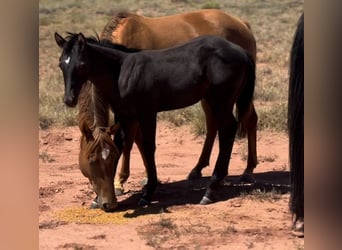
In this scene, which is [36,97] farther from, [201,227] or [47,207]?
[47,207]

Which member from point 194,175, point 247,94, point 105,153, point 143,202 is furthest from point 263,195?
point 105,153

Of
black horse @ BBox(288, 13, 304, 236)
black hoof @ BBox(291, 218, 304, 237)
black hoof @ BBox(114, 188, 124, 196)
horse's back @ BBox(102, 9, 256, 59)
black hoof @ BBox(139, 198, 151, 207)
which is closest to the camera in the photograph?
black horse @ BBox(288, 13, 304, 236)

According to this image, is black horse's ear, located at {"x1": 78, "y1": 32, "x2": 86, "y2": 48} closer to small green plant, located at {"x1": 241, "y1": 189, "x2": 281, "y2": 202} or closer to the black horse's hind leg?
the black horse's hind leg

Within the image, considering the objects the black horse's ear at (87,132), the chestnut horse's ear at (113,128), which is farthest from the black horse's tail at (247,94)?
the black horse's ear at (87,132)

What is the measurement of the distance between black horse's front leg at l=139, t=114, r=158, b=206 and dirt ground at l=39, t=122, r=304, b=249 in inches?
4.6

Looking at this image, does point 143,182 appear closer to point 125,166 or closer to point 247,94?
point 125,166

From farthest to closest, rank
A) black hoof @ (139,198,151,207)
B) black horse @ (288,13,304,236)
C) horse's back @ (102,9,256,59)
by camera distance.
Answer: horse's back @ (102,9,256,59) → black hoof @ (139,198,151,207) → black horse @ (288,13,304,236)

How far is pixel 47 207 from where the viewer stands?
5.98 meters

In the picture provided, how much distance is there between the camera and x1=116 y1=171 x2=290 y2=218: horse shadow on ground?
5.87 metres

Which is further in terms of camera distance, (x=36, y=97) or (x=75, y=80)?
(x=75, y=80)

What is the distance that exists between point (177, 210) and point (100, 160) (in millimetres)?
826

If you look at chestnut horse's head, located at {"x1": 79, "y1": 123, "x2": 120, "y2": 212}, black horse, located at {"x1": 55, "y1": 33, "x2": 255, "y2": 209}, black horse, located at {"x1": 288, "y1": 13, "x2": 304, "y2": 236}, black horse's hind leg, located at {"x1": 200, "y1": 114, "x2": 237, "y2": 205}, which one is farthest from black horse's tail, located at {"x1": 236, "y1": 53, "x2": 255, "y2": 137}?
black horse, located at {"x1": 288, "y1": 13, "x2": 304, "y2": 236}
